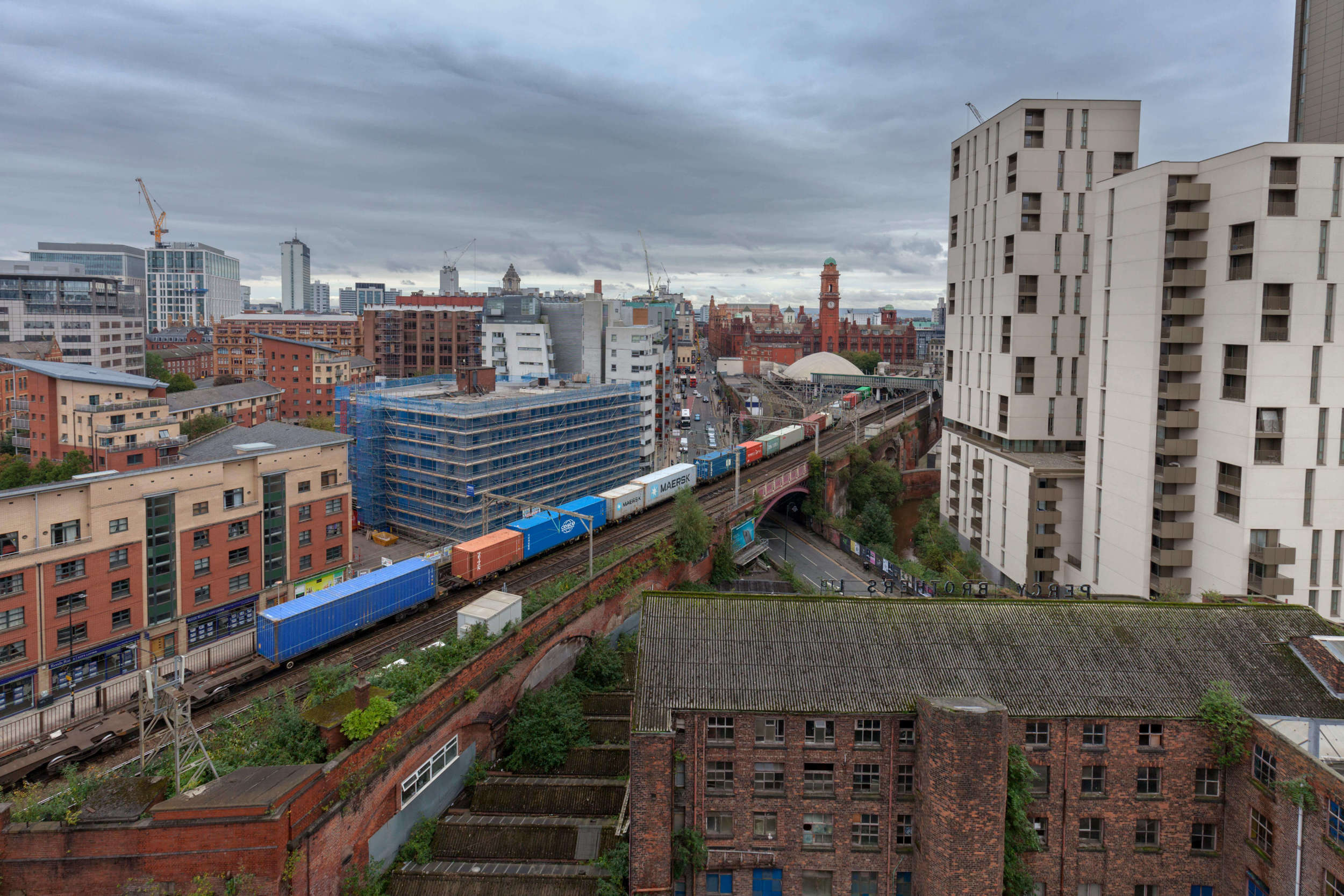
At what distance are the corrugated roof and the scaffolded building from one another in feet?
119

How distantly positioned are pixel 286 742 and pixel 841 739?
22.1 meters

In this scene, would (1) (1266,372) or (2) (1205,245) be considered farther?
(2) (1205,245)

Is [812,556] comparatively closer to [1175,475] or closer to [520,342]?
[1175,475]

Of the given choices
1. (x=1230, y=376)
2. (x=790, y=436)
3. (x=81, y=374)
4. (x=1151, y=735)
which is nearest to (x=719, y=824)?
(x=1151, y=735)

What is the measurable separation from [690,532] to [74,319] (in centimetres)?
12487

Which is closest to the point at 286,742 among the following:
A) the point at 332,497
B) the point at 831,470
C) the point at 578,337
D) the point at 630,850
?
the point at 630,850

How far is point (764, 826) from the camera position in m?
31.2

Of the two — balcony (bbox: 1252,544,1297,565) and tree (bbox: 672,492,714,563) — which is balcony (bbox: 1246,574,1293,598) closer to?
balcony (bbox: 1252,544,1297,565)

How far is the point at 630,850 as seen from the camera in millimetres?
30812

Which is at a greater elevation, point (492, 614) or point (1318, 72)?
point (1318, 72)

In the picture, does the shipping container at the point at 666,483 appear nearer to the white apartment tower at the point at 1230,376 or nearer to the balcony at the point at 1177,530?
the white apartment tower at the point at 1230,376

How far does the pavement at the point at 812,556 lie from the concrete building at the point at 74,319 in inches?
4416

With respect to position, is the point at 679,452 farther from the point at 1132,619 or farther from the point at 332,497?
the point at 1132,619

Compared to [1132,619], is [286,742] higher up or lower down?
lower down
